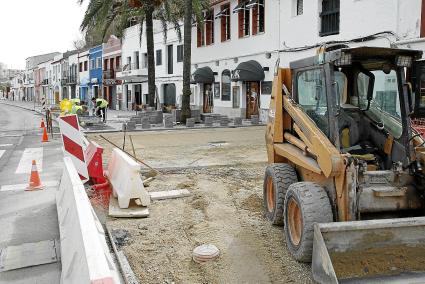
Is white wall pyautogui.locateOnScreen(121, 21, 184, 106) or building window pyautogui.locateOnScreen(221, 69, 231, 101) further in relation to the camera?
white wall pyautogui.locateOnScreen(121, 21, 184, 106)

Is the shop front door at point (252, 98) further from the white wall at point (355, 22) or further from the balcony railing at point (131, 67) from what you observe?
the balcony railing at point (131, 67)

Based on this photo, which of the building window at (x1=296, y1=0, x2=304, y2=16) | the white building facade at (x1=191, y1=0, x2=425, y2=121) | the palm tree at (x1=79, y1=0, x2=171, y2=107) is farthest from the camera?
the palm tree at (x1=79, y1=0, x2=171, y2=107)

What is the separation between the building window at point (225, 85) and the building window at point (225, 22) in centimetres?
221

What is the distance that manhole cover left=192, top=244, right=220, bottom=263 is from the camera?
5105 mm

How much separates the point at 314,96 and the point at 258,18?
20.8 m

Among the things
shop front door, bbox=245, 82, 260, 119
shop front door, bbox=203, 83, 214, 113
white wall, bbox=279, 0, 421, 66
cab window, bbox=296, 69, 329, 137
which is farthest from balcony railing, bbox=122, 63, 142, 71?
cab window, bbox=296, 69, 329, 137

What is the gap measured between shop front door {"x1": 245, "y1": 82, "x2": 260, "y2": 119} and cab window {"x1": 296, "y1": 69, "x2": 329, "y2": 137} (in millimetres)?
19879

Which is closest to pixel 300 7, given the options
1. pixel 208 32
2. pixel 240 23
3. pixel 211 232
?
pixel 240 23

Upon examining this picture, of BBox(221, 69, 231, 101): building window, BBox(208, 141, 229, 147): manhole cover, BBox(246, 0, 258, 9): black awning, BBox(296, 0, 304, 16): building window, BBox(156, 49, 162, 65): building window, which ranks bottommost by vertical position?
BBox(208, 141, 229, 147): manhole cover

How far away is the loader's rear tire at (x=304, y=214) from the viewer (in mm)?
4711

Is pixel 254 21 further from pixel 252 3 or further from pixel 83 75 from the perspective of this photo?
pixel 83 75

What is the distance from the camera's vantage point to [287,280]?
15.2 ft

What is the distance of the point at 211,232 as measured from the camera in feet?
19.9

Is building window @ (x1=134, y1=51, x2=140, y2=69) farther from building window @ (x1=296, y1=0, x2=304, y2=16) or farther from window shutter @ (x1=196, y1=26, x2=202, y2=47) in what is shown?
building window @ (x1=296, y1=0, x2=304, y2=16)
